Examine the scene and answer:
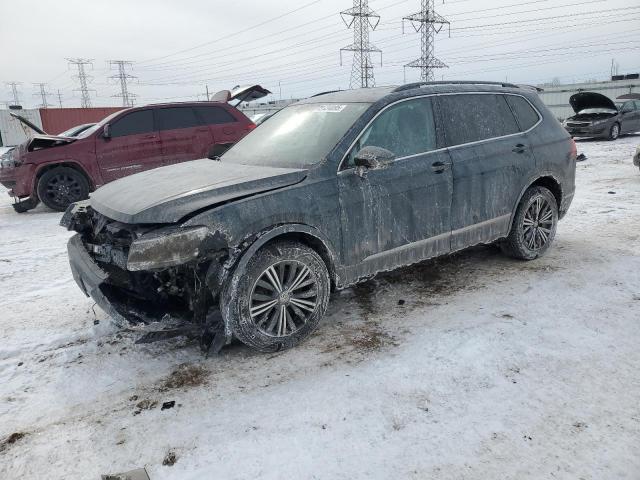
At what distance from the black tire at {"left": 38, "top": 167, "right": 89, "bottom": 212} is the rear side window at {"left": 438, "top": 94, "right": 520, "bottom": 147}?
6.89 metres

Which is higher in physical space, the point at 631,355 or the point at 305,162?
the point at 305,162

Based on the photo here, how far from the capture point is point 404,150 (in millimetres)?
3895

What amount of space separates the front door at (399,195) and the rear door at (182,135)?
5736 mm

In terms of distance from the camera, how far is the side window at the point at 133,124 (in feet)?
28.4

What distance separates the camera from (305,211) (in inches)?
130

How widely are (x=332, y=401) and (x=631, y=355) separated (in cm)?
197

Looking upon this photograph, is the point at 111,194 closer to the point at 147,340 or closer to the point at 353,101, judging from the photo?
the point at 147,340

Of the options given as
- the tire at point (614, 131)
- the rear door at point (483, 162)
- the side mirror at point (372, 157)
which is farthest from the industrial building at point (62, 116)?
the side mirror at point (372, 157)

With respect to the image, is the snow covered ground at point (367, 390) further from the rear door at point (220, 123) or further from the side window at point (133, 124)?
the rear door at point (220, 123)

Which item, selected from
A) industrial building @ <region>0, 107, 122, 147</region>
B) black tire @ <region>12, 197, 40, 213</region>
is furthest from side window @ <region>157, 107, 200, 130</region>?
industrial building @ <region>0, 107, 122, 147</region>

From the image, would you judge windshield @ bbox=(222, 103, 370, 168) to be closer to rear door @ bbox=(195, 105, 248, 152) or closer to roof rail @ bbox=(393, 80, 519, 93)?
roof rail @ bbox=(393, 80, 519, 93)

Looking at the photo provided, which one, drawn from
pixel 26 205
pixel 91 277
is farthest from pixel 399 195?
pixel 26 205

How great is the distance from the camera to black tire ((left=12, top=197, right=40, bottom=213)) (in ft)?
28.1

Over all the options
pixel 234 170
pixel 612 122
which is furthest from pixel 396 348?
pixel 612 122
